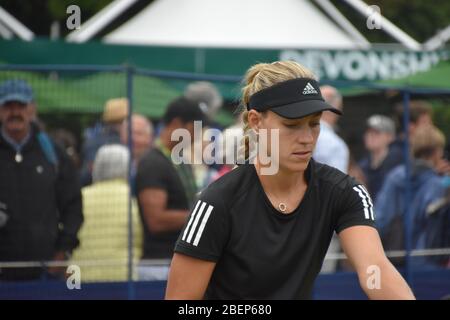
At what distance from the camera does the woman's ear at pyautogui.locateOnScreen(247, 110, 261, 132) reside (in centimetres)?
512

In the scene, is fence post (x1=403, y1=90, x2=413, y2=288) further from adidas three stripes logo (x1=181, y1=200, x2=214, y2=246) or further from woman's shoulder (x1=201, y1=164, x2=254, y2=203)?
adidas three stripes logo (x1=181, y1=200, x2=214, y2=246)

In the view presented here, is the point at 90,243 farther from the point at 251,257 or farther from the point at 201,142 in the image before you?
the point at 251,257

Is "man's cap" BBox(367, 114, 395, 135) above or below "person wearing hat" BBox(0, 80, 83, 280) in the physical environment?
above

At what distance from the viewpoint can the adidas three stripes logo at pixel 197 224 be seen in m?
4.86

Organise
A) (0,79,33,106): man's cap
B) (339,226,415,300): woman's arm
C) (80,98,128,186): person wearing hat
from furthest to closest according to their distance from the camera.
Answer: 1. (80,98,128,186): person wearing hat
2. (0,79,33,106): man's cap
3. (339,226,415,300): woman's arm

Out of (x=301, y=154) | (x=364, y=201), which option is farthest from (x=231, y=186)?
(x=364, y=201)

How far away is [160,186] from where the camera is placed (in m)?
8.65

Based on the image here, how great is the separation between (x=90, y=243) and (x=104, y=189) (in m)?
0.41

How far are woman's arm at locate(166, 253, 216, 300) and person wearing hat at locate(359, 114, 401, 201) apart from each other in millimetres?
4738

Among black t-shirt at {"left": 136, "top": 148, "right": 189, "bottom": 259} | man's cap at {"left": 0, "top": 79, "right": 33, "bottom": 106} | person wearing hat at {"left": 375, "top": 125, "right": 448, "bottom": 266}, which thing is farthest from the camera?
person wearing hat at {"left": 375, "top": 125, "right": 448, "bottom": 266}

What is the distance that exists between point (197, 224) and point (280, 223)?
0.37 metres

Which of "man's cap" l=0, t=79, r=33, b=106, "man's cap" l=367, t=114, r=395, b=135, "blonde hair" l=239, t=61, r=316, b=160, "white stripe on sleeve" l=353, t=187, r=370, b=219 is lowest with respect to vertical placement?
"white stripe on sleeve" l=353, t=187, r=370, b=219

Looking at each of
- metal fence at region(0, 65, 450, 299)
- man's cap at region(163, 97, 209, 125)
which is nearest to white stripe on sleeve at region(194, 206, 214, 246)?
metal fence at region(0, 65, 450, 299)

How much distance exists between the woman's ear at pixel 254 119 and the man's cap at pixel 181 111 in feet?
11.7
